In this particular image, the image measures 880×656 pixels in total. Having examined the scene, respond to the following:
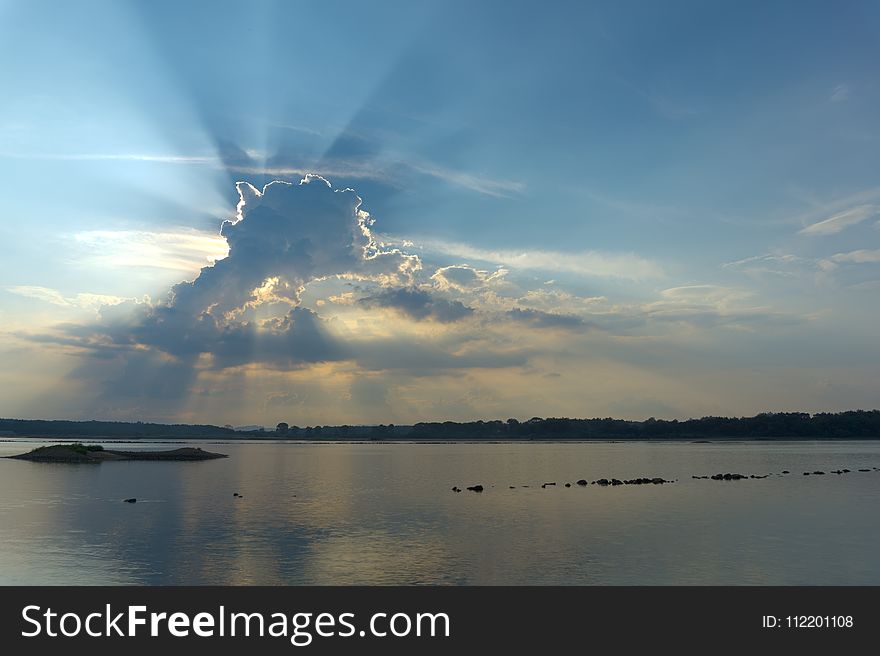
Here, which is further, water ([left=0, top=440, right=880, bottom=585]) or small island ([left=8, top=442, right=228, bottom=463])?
small island ([left=8, top=442, right=228, bottom=463])

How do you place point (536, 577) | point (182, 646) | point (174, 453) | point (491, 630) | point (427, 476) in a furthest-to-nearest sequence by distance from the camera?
point (174, 453) < point (427, 476) < point (536, 577) < point (491, 630) < point (182, 646)

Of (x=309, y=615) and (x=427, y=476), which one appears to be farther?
(x=427, y=476)

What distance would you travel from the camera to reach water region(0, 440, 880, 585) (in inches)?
1495

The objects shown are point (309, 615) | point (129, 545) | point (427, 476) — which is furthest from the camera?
point (427, 476)

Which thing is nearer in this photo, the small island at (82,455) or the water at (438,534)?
the water at (438,534)

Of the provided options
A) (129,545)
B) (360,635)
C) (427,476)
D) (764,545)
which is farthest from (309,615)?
(427,476)

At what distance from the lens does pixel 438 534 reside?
52.3 m

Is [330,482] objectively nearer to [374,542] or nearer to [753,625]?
[374,542]

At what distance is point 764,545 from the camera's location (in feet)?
155

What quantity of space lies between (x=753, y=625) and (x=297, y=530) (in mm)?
35790

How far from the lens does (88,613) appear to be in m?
28.8

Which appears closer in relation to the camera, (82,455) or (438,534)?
(438,534)

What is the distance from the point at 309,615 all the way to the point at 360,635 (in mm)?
4456

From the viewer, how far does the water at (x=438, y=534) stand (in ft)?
125
